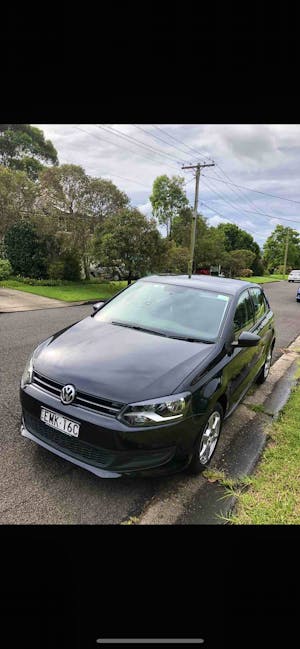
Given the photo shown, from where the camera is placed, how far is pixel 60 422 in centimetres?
245

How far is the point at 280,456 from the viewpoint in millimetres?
3279

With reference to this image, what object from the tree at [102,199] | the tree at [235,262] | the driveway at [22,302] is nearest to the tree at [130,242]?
the tree at [102,199]

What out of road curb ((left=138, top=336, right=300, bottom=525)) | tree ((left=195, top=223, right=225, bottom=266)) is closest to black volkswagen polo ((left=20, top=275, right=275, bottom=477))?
road curb ((left=138, top=336, right=300, bottom=525))

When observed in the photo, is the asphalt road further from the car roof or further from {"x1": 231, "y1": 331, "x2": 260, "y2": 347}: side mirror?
the car roof

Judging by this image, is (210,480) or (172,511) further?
(210,480)

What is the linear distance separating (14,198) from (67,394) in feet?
53.0

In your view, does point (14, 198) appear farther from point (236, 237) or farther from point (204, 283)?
point (236, 237)

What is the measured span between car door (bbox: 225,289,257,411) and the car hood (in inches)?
16.9
